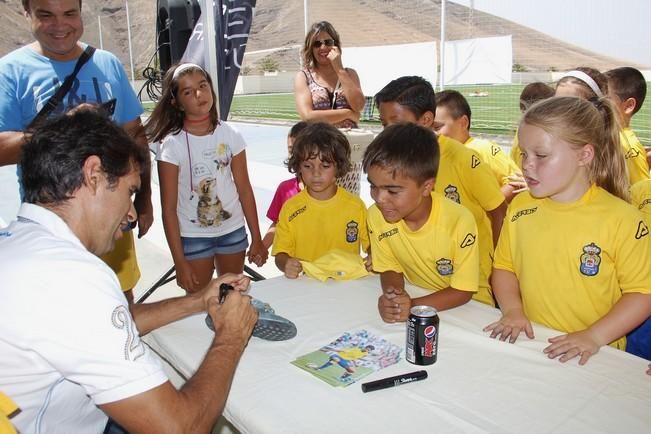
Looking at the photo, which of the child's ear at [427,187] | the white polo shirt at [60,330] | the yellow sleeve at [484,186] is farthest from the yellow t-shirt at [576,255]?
the white polo shirt at [60,330]

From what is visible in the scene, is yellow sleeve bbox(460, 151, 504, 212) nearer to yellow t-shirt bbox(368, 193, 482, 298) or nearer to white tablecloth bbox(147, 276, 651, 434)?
yellow t-shirt bbox(368, 193, 482, 298)

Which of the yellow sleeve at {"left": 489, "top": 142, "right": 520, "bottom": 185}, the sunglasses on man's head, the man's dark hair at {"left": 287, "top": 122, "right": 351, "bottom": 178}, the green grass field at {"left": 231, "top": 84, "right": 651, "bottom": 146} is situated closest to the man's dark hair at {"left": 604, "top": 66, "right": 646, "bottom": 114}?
the yellow sleeve at {"left": 489, "top": 142, "right": 520, "bottom": 185}

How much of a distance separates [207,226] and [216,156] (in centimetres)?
36

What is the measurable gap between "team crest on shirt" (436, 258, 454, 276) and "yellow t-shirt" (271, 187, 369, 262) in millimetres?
607

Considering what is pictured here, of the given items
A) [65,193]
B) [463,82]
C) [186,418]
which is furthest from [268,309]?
[463,82]

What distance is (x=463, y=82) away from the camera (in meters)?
9.34

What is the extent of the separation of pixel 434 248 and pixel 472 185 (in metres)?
0.68

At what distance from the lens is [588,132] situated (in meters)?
1.57

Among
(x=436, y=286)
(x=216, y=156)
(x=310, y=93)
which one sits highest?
(x=310, y=93)

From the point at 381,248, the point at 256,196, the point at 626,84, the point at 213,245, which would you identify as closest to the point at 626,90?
the point at 626,84

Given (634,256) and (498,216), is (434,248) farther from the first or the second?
(498,216)

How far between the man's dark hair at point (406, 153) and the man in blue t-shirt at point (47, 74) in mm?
1056

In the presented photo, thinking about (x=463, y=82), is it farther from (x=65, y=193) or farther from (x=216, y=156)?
(x=65, y=193)

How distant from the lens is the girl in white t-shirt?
2615mm
